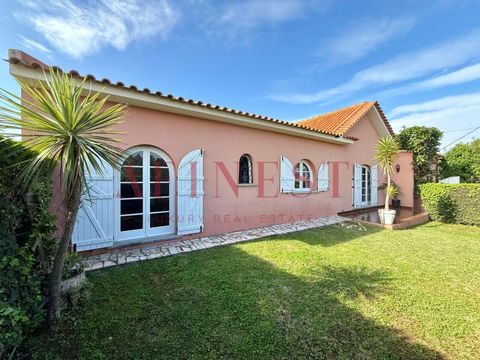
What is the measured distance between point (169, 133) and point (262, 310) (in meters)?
5.01

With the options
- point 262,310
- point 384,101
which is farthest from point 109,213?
point 384,101

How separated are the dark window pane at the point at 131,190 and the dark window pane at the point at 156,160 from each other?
2.35 ft

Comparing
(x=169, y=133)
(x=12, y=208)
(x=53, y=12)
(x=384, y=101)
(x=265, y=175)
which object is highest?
(x=384, y=101)

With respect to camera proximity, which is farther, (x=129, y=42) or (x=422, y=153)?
(x=422, y=153)

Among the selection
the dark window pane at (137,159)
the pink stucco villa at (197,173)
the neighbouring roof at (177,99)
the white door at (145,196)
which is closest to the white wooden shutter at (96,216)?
the pink stucco villa at (197,173)

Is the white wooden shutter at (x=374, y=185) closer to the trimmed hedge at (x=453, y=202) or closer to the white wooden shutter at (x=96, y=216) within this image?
the trimmed hedge at (x=453, y=202)

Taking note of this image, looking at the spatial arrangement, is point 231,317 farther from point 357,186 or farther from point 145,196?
point 357,186

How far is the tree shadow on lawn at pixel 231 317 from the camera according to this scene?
2.51m

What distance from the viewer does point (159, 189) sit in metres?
6.18

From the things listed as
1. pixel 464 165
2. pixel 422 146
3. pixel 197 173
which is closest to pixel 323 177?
pixel 197 173

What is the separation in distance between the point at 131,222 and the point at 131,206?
1.46 feet

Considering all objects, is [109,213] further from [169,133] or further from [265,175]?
[265,175]

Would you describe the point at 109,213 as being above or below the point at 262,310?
above

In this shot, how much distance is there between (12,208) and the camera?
231 cm
